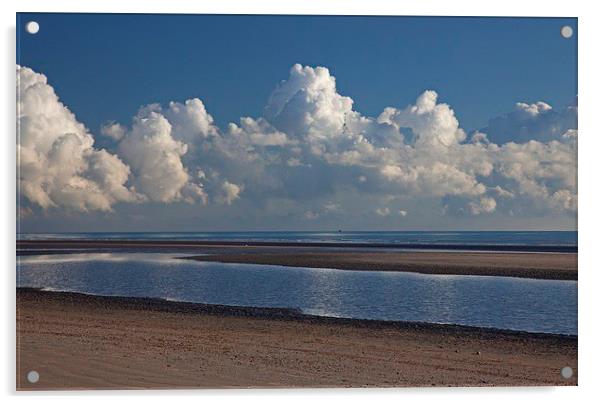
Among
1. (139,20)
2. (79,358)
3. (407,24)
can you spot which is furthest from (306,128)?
(79,358)

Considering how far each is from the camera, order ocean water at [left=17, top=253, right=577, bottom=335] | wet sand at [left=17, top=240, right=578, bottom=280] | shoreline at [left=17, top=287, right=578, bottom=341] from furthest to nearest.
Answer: wet sand at [left=17, top=240, right=578, bottom=280], ocean water at [left=17, top=253, right=577, bottom=335], shoreline at [left=17, top=287, right=578, bottom=341]

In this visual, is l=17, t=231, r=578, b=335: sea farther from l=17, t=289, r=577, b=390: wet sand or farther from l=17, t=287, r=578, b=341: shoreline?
l=17, t=289, r=577, b=390: wet sand

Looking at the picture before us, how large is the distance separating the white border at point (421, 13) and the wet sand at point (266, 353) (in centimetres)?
11

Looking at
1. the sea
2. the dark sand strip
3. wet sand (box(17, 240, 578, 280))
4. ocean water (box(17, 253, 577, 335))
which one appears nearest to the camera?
the sea

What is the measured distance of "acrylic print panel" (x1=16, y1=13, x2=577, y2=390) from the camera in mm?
6629

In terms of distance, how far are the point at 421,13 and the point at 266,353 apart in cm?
382

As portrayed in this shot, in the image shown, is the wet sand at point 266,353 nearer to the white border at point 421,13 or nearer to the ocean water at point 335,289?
the white border at point 421,13

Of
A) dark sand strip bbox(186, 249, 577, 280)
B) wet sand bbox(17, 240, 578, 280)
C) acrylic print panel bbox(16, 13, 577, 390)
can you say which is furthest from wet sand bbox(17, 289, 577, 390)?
dark sand strip bbox(186, 249, 577, 280)

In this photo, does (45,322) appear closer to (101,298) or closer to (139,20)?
(101,298)

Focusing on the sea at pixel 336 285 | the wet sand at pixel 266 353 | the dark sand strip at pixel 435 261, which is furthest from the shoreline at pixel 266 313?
the dark sand strip at pixel 435 261

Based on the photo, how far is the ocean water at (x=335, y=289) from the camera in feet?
27.5

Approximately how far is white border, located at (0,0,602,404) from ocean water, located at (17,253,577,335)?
0.79 ft

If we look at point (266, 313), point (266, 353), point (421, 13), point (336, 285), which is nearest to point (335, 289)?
point (336, 285)

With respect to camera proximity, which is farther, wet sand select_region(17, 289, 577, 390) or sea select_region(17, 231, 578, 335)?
sea select_region(17, 231, 578, 335)
